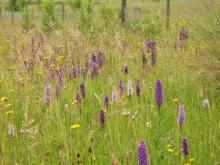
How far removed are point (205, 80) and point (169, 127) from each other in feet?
3.75

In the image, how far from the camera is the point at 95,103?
3953 mm

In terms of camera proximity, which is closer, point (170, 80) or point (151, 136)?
point (151, 136)

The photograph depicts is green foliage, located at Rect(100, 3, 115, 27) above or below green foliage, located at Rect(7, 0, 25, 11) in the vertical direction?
above

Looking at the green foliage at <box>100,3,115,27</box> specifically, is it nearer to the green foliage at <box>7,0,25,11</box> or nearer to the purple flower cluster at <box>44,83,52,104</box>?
the green foliage at <box>7,0,25,11</box>

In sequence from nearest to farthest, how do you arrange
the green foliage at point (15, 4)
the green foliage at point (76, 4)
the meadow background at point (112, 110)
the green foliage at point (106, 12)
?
1. the meadow background at point (112, 110)
2. the green foliage at point (106, 12)
3. the green foliage at point (76, 4)
4. the green foliage at point (15, 4)

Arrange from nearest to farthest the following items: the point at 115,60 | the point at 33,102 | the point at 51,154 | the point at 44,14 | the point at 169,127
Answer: the point at 51,154 < the point at 169,127 < the point at 33,102 < the point at 115,60 < the point at 44,14

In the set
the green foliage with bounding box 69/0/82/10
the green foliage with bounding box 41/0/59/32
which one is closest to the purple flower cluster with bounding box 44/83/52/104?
the green foliage with bounding box 41/0/59/32

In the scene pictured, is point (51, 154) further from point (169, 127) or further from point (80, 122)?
point (169, 127)

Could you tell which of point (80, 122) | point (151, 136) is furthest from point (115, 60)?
point (151, 136)

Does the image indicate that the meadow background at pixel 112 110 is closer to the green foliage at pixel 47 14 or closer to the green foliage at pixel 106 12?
the green foliage at pixel 106 12

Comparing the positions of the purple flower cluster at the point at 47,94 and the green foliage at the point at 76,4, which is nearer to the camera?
the purple flower cluster at the point at 47,94

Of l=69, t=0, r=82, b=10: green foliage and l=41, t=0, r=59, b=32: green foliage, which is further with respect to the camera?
l=69, t=0, r=82, b=10: green foliage

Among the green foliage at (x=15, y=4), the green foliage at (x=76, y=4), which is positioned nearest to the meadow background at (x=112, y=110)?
the green foliage at (x=76, y=4)

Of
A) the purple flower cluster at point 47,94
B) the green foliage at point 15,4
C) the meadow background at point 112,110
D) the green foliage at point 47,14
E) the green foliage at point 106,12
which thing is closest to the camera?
the meadow background at point 112,110
